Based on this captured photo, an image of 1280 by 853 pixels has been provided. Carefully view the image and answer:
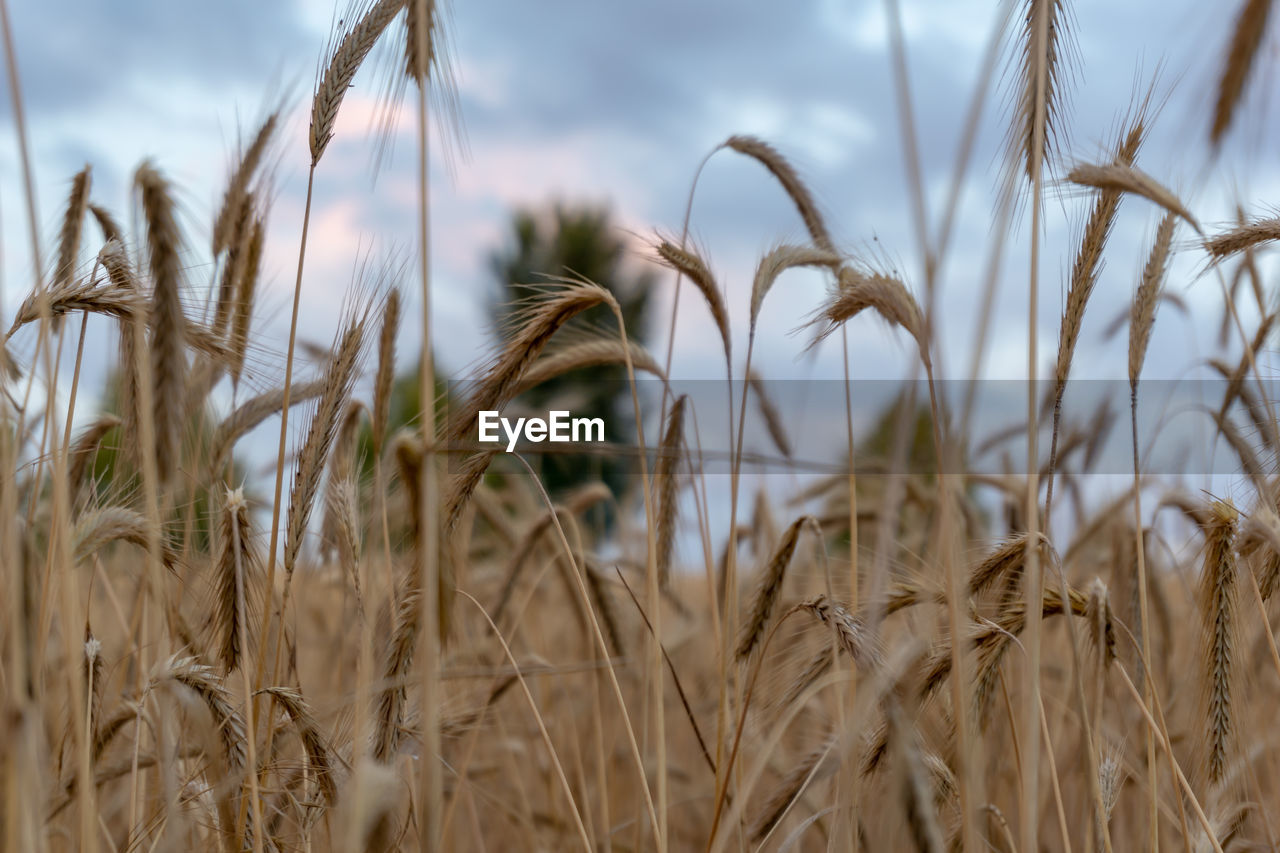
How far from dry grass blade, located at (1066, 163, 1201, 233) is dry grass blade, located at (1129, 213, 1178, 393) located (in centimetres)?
22

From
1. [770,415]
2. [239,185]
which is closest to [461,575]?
[239,185]

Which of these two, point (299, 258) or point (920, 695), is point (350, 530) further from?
point (920, 695)

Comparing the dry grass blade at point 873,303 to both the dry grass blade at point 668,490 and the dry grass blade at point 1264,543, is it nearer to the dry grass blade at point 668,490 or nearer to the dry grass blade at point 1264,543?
the dry grass blade at point 668,490

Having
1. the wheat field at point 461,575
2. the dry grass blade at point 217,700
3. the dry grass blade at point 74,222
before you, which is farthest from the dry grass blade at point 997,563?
the dry grass blade at point 74,222

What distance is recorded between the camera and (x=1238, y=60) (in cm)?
185

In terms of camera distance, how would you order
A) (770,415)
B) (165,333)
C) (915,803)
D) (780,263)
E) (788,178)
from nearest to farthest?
1. (915,803)
2. (165,333)
3. (780,263)
4. (788,178)
5. (770,415)

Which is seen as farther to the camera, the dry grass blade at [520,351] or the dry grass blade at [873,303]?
the dry grass blade at [520,351]

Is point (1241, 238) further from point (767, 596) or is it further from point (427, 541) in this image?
point (427, 541)

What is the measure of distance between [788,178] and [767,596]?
41.2 inches

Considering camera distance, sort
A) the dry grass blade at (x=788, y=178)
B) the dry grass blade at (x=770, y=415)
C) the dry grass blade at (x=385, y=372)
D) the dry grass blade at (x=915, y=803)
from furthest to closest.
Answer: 1. the dry grass blade at (x=770, y=415)
2. the dry grass blade at (x=788, y=178)
3. the dry grass blade at (x=385, y=372)
4. the dry grass blade at (x=915, y=803)

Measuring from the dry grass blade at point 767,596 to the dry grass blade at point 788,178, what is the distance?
0.77 m

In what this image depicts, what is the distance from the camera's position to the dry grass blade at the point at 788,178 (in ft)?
6.95

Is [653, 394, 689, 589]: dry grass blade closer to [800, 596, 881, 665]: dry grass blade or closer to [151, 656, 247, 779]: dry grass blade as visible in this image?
[800, 596, 881, 665]: dry grass blade

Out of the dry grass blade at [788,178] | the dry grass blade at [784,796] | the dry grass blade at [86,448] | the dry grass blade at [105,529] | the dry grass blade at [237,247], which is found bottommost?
the dry grass blade at [784,796]
